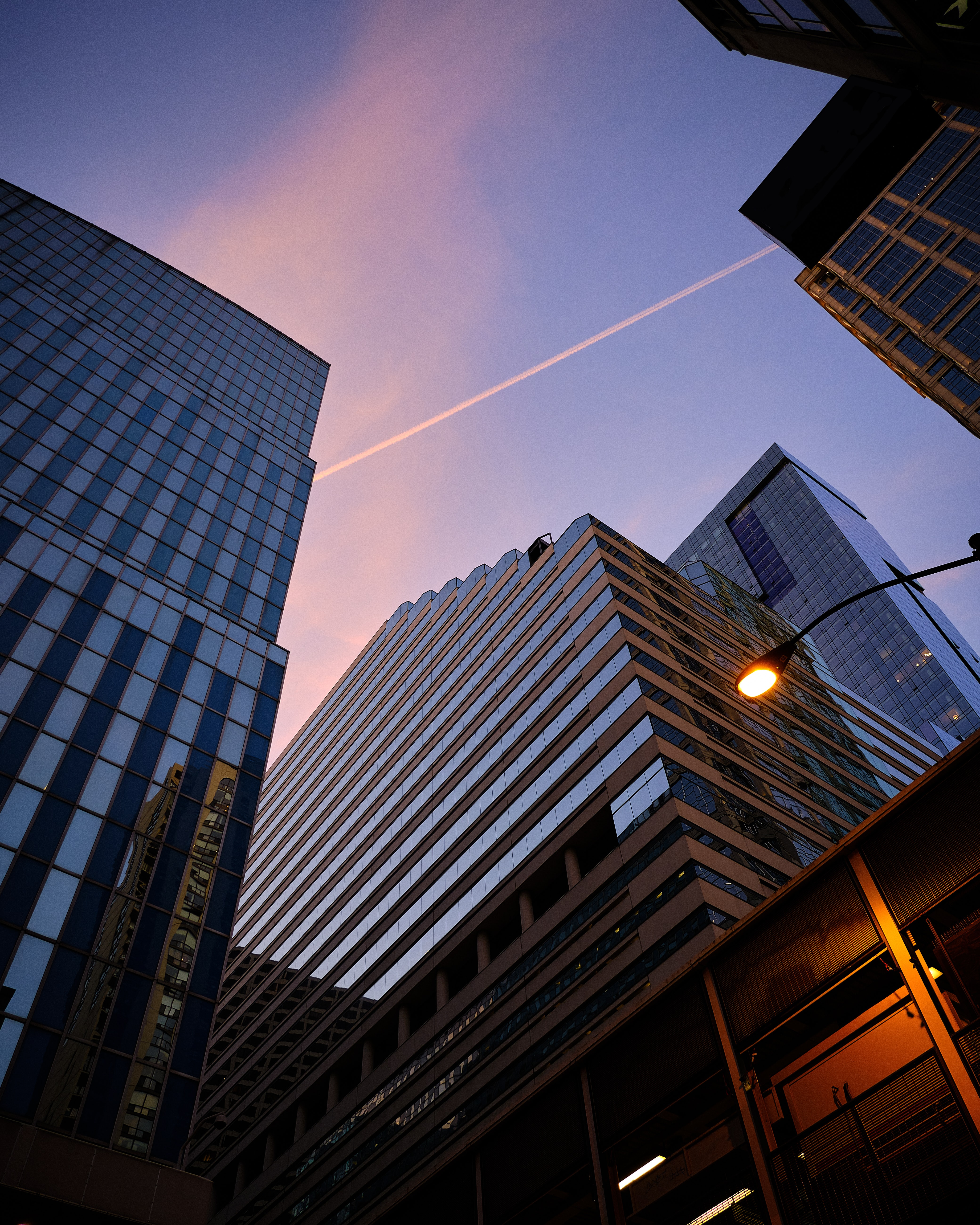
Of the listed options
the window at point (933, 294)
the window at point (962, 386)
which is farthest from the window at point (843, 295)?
the window at point (962, 386)

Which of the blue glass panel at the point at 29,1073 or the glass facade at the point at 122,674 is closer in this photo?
the blue glass panel at the point at 29,1073

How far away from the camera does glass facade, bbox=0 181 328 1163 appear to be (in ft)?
83.1

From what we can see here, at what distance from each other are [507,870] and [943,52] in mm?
42034

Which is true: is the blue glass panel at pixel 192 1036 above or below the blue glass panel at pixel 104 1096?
above

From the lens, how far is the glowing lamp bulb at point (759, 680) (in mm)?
10109

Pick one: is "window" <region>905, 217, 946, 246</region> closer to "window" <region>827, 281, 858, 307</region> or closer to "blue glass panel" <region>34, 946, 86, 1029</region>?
"window" <region>827, 281, 858, 307</region>

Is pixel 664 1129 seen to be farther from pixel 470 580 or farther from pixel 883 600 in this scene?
pixel 883 600

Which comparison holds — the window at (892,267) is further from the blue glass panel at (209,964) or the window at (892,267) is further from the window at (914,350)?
the blue glass panel at (209,964)

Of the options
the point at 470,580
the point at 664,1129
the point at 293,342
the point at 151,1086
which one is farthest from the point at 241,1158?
the point at 293,342

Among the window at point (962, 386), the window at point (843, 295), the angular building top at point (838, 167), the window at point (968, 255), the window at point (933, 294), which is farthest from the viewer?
the window at point (843, 295)

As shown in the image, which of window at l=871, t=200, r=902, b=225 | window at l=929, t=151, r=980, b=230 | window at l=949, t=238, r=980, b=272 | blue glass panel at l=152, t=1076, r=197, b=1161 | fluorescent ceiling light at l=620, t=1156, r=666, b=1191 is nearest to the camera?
fluorescent ceiling light at l=620, t=1156, r=666, b=1191

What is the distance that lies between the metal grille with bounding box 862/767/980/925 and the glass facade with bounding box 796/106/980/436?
80.5 metres

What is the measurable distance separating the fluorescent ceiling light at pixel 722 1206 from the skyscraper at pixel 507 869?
2.42 m

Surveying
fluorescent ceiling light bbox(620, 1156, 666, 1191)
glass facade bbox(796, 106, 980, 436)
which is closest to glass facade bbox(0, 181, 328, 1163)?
fluorescent ceiling light bbox(620, 1156, 666, 1191)
